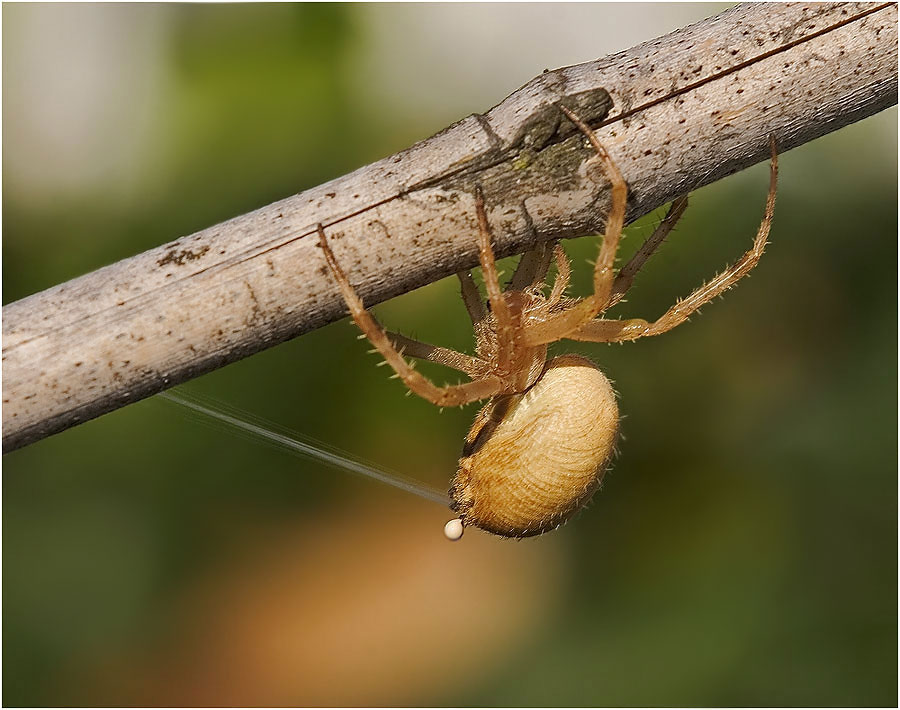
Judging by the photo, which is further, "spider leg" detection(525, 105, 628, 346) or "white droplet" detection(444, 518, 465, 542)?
"white droplet" detection(444, 518, 465, 542)

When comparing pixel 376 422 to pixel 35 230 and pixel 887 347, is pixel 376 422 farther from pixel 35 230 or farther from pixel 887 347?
pixel 887 347

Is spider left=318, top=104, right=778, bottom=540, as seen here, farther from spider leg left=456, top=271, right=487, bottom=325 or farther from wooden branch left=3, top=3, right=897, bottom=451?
wooden branch left=3, top=3, right=897, bottom=451

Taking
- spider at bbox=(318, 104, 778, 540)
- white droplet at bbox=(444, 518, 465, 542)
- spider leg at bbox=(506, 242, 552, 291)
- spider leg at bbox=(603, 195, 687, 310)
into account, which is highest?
spider leg at bbox=(506, 242, 552, 291)

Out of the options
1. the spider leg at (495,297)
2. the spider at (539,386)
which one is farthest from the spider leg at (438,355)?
the spider leg at (495,297)

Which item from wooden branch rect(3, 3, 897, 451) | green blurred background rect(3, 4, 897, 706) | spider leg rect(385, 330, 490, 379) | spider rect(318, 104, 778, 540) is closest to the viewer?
wooden branch rect(3, 3, 897, 451)

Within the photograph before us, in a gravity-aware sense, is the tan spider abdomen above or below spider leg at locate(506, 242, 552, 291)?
below

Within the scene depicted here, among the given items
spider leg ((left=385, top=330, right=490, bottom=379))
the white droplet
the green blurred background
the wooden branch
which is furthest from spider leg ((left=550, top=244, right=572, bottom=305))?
the green blurred background

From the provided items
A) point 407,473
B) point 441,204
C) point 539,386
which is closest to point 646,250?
point 539,386
